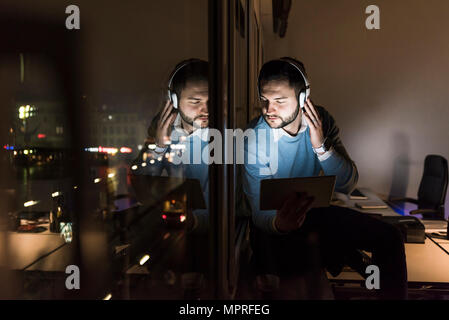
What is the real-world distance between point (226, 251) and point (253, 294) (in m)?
0.35

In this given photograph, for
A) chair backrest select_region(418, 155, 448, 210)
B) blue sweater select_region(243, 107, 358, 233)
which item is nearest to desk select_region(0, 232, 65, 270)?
blue sweater select_region(243, 107, 358, 233)

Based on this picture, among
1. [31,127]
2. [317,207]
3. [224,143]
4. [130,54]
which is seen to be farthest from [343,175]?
[31,127]

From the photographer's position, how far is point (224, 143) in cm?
127

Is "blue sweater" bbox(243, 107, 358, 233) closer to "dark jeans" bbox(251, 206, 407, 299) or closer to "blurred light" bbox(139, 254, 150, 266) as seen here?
"dark jeans" bbox(251, 206, 407, 299)

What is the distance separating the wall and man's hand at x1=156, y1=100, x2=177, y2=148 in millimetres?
513

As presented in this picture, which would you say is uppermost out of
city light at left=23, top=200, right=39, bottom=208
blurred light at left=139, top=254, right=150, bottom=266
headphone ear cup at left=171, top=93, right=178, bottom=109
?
headphone ear cup at left=171, top=93, right=178, bottom=109

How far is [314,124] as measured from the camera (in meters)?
1.56

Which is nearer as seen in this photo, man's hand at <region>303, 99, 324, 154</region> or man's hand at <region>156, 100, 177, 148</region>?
man's hand at <region>156, 100, 177, 148</region>

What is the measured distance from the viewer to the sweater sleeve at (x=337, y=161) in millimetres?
1563

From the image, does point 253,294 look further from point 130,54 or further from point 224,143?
point 130,54

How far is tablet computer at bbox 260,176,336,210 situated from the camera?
155 centimetres

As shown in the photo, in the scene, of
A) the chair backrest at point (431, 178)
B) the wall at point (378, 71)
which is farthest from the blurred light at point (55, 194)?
the chair backrest at point (431, 178)


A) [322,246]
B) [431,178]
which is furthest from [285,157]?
[431,178]

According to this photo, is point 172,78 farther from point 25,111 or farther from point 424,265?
point 424,265
